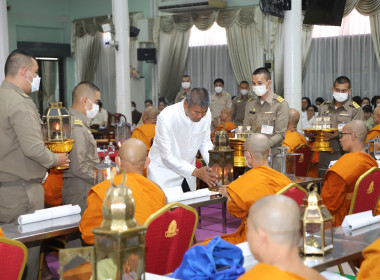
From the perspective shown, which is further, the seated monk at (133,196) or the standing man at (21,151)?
the standing man at (21,151)

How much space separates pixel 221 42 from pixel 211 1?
1.26m

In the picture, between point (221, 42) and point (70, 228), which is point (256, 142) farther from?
point (221, 42)

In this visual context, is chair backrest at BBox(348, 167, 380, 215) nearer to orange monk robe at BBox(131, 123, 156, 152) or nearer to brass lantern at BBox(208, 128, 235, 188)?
brass lantern at BBox(208, 128, 235, 188)

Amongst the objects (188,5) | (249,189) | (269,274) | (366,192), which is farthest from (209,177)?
(188,5)

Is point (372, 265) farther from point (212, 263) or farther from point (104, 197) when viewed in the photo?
point (104, 197)

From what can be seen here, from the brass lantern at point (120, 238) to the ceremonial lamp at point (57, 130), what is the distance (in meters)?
2.06

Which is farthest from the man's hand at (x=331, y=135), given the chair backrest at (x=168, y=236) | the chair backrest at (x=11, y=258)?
the chair backrest at (x=11, y=258)

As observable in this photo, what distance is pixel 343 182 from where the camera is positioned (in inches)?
165

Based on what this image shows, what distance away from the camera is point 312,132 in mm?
6465

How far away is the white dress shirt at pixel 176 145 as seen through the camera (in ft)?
14.9

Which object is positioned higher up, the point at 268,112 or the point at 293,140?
the point at 268,112

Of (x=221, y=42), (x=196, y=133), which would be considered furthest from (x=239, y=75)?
(x=196, y=133)

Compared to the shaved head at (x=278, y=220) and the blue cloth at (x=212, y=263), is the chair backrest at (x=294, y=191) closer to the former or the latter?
the blue cloth at (x=212, y=263)

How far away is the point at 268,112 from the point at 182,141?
150 cm
